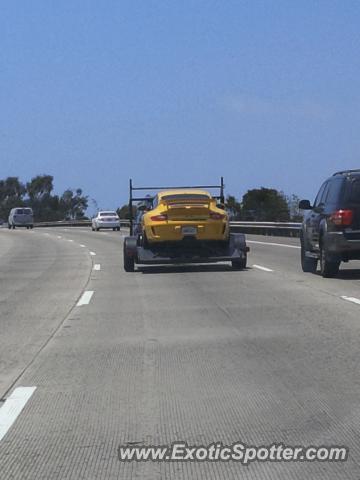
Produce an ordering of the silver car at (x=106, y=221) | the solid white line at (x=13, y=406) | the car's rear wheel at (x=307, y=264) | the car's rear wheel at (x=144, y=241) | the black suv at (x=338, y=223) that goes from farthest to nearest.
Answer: the silver car at (x=106, y=221) < the car's rear wheel at (x=144, y=241) < the car's rear wheel at (x=307, y=264) < the black suv at (x=338, y=223) < the solid white line at (x=13, y=406)

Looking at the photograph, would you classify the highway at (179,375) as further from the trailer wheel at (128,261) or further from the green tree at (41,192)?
the green tree at (41,192)

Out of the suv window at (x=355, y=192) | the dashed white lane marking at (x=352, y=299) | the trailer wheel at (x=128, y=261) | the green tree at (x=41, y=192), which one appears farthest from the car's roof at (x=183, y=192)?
the green tree at (x=41, y=192)

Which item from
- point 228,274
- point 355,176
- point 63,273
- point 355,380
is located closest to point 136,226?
point 63,273

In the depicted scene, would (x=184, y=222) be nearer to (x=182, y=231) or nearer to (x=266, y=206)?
(x=182, y=231)

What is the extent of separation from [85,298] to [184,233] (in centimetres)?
497

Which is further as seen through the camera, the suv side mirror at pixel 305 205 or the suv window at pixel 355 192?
the suv side mirror at pixel 305 205

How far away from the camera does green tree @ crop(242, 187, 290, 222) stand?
51650 mm

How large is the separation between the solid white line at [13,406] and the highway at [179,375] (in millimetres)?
60

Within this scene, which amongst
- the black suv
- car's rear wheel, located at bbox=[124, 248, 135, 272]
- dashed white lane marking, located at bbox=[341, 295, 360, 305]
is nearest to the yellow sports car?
car's rear wheel, located at bbox=[124, 248, 135, 272]

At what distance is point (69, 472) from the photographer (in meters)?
5.91

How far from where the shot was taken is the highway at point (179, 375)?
6250mm

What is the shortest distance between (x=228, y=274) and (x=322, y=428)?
1416 centimetres

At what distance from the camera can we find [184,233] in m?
21.1

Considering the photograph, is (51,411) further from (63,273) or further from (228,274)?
(63,273)
